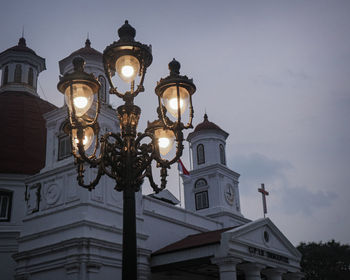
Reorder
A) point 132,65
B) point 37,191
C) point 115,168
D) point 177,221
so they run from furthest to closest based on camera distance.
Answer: point 177,221, point 37,191, point 132,65, point 115,168

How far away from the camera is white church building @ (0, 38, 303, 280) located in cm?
1889

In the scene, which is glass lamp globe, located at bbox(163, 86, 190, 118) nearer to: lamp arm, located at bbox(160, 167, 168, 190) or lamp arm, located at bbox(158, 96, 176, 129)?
lamp arm, located at bbox(158, 96, 176, 129)

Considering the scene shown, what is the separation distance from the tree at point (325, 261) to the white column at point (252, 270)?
77.5 feet

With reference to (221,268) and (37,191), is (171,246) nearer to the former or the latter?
(221,268)

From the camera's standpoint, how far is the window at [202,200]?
102 feet

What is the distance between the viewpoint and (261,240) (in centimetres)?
2194

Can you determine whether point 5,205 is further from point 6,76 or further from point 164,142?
point 164,142

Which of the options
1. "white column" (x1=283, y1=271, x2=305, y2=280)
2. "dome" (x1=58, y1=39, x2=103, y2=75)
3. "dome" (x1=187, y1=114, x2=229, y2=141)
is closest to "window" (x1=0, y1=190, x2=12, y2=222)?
"dome" (x1=58, y1=39, x2=103, y2=75)

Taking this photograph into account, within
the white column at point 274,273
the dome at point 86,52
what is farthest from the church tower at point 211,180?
the dome at point 86,52

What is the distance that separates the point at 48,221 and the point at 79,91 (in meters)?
13.9

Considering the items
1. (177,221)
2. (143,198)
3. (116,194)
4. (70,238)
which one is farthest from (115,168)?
(177,221)

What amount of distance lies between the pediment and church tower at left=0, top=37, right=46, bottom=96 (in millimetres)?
18602

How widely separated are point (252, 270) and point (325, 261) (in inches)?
997

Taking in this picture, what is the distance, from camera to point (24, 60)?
33.0 m
